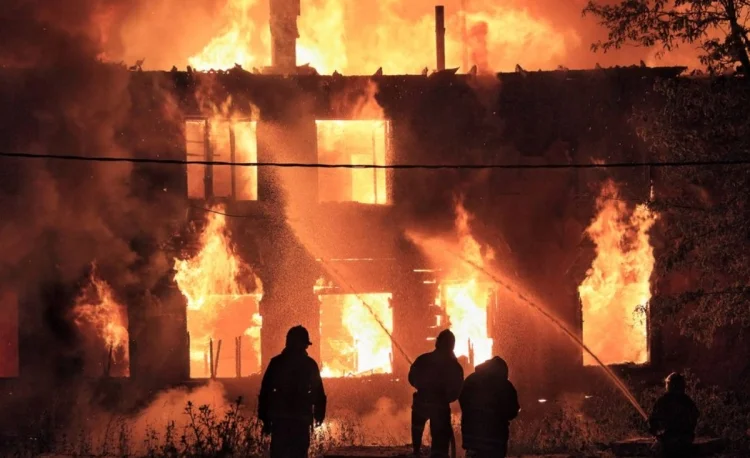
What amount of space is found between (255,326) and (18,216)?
6300mm

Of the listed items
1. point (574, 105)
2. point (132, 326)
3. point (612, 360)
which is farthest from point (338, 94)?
point (612, 360)

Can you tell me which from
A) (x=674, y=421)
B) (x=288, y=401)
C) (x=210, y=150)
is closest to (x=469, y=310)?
(x=210, y=150)

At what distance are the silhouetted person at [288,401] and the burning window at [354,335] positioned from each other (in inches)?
500

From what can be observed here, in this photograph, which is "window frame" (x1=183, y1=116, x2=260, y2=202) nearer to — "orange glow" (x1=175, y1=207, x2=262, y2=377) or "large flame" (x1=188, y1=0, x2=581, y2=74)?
"orange glow" (x1=175, y1=207, x2=262, y2=377)

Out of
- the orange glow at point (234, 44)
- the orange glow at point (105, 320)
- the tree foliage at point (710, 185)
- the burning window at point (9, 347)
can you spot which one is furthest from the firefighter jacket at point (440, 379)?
the orange glow at point (234, 44)

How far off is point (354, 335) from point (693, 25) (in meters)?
11.0

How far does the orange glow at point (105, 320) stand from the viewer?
74.0 ft

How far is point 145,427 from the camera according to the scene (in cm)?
2103

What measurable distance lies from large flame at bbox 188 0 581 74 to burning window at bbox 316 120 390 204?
805cm

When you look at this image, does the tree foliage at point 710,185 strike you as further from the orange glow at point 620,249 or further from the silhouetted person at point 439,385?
the silhouetted person at point 439,385

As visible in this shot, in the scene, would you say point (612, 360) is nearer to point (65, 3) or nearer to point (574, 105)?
point (574, 105)

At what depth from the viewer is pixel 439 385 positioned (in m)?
12.8

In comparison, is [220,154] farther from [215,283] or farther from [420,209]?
[420,209]

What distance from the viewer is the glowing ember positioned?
23.8 metres
